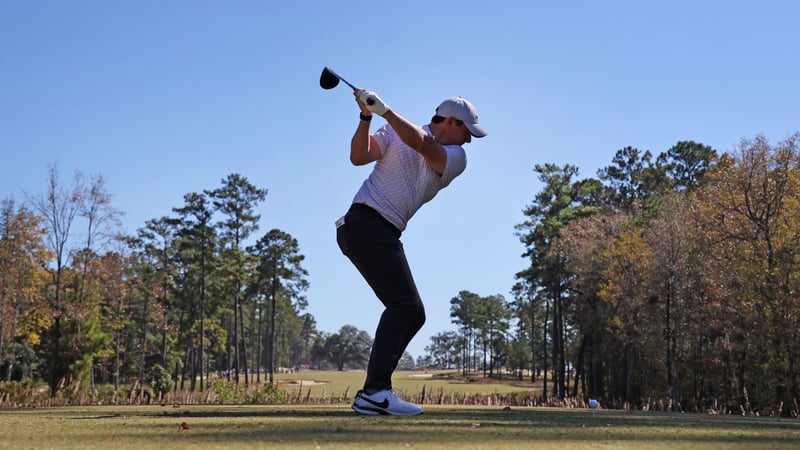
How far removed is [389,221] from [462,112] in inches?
36.5

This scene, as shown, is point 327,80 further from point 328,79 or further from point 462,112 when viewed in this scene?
point 462,112

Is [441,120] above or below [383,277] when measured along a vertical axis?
above

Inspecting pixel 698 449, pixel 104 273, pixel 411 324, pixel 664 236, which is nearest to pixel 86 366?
pixel 104 273

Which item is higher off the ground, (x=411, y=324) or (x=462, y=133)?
(x=462, y=133)

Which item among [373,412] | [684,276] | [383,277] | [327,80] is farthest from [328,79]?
[684,276]

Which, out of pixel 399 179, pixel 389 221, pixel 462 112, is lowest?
pixel 389 221

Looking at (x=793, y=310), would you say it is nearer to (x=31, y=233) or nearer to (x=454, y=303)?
(x=31, y=233)

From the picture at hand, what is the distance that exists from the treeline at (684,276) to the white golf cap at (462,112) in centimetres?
1722

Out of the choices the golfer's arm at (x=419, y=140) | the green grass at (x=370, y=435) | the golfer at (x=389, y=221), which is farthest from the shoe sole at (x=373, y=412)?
the golfer's arm at (x=419, y=140)

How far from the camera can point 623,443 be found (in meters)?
3.17

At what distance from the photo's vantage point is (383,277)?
4.69m

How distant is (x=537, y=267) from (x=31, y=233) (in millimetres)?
37930

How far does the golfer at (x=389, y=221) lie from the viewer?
4641 millimetres

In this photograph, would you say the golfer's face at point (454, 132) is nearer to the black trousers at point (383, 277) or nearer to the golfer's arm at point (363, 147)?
the golfer's arm at point (363, 147)
